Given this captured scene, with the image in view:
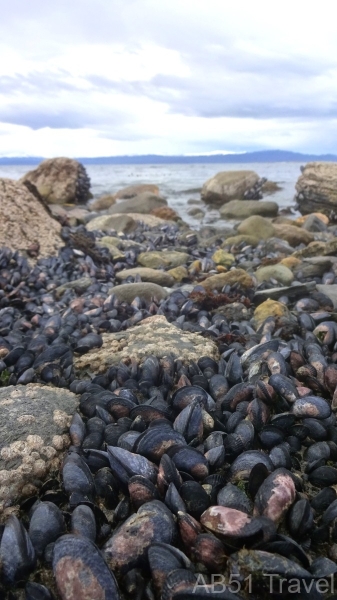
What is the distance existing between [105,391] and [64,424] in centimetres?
40

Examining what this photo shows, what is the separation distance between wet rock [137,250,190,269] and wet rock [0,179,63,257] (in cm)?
139

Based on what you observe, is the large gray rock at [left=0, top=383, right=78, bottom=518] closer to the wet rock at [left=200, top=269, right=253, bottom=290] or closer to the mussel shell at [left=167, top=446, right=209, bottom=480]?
the mussel shell at [left=167, top=446, right=209, bottom=480]

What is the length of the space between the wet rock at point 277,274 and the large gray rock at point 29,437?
4.15m

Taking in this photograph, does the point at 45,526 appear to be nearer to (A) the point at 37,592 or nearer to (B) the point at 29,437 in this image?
(A) the point at 37,592

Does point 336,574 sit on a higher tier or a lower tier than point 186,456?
lower

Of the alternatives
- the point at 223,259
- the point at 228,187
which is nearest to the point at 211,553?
the point at 223,259

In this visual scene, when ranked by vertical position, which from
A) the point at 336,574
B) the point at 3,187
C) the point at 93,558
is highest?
the point at 3,187

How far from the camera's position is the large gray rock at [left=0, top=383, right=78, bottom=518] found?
7.42 ft

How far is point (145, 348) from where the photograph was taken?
12.0 ft

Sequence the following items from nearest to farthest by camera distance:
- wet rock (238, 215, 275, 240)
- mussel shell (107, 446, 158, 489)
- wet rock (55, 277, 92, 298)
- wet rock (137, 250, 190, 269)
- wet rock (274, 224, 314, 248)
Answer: mussel shell (107, 446, 158, 489) → wet rock (55, 277, 92, 298) → wet rock (137, 250, 190, 269) → wet rock (274, 224, 314, 248) → wet rock (238, 215, 275, 240)

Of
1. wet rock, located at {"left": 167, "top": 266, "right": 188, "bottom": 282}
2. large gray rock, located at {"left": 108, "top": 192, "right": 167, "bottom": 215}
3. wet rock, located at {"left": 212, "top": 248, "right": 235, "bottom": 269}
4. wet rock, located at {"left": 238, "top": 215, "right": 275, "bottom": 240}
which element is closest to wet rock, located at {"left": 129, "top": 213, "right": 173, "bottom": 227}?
large gray rock, located at {"left": 108, "top": 192, "right": 167, "bottom": 215}

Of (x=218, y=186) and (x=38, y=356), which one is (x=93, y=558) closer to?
(x=38, y=356)

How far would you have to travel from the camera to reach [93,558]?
5.66 feet

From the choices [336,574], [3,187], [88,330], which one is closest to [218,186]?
[3,187]
